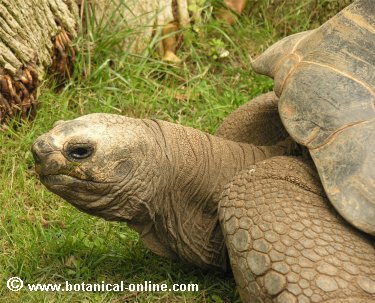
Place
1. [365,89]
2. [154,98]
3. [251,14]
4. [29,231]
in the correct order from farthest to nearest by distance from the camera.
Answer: [251,14] < [154,98] < [29,231] < [365,89]

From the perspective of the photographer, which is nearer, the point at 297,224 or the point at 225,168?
the point at 297,224

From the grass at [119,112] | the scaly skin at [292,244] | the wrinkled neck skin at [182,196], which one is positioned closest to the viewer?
the scaly skin at [292,244]

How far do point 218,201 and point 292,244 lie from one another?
2.15ft

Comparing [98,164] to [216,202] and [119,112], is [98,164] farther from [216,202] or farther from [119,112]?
[119,112]

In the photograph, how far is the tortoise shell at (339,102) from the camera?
289 cm

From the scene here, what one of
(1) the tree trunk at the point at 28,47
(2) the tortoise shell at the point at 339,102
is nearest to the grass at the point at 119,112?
(1) the tree trunk at the point at 28,47

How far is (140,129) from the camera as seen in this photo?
3.31 metres

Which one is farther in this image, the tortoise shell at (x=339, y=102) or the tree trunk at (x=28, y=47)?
the tree trunk at (x=28, y=47)

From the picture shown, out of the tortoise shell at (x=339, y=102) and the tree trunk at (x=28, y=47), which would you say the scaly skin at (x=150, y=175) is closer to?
the tortoise shell at (x=339, y=102)

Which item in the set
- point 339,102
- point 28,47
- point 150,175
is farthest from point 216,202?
point 28,47

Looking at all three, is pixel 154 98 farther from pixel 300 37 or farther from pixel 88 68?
pixel 300 37

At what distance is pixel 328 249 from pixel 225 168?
84 cm

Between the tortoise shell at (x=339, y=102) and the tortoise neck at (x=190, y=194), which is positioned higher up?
the tortoise shell at (x=339, y=102)

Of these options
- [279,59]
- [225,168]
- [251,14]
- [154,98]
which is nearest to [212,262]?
[225,168]
